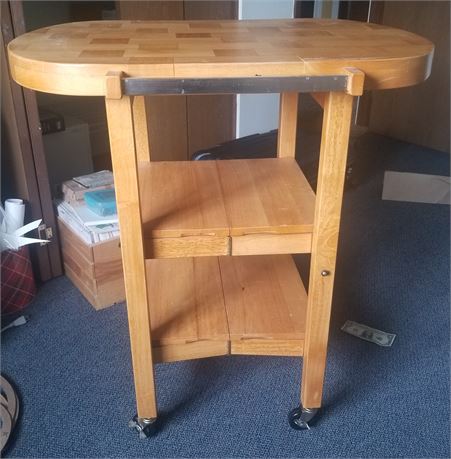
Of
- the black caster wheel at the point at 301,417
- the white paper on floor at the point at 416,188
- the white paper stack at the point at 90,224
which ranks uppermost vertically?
the white paper stack at the point at 90,224

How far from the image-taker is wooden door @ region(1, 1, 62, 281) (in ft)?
4.23

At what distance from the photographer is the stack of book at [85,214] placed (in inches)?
56.8

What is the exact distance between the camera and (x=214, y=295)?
1.16 meters

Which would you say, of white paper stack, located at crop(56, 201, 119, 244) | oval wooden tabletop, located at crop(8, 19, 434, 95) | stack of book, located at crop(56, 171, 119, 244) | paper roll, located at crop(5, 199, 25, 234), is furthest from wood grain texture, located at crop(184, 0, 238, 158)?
oval wooden tabletop, located at crop(8, 19, 434, 95)

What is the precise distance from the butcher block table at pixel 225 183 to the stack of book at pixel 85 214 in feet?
0.78

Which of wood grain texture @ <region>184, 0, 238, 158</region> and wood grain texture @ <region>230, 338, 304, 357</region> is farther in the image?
wood grain texture @ <region>184, 0, 238, 158</region>

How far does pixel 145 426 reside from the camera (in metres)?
1.09

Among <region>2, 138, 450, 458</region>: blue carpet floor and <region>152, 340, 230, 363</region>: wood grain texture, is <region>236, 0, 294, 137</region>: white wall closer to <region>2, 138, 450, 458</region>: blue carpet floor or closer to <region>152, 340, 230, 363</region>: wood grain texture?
<region>2, 138, 450, 458</region>: blue carpet floor

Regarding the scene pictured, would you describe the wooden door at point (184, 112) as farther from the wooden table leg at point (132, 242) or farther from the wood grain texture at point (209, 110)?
the wooden table leg at point (132, 242)

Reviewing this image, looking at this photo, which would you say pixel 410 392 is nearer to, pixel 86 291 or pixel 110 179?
pixel 86 291

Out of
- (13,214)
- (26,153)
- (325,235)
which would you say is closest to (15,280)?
(13,214)

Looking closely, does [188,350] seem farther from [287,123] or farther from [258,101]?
[258,101]

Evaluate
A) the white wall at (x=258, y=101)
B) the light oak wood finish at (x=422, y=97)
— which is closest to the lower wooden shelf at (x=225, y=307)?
the white wall at (x=258, y=101)

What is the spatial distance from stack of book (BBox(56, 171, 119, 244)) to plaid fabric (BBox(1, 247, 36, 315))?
161mm
